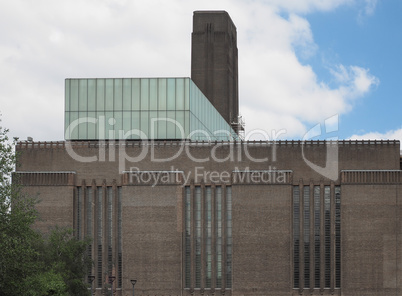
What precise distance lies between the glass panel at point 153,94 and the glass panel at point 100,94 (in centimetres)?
428

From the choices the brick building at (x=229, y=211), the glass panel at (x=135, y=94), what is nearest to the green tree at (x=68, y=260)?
the brick building at (x=229, y=211)

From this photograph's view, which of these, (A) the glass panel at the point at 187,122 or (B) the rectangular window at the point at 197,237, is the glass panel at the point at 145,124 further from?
(B) the rectangular window at the point at 197,237

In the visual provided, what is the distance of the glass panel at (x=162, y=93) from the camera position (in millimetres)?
70438

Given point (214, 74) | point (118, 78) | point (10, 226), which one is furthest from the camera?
point (214, 74)

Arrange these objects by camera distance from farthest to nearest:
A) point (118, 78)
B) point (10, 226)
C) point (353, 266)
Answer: point (118, 78) < point (353, 266) < point (10, 226)

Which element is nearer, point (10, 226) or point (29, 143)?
point (10, 226)

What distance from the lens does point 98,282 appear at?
222 ft

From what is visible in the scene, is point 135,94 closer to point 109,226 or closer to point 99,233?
point 109,226

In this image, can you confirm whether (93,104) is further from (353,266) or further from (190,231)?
(353,266)

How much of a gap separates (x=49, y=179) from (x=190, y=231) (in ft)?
42.6

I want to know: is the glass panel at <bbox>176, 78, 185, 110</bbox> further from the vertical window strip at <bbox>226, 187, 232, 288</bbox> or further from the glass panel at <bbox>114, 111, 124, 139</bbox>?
the vertical window strip at <bbox>226, 187, 232, 288</bbox>

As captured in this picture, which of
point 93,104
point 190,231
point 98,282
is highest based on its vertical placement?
point 93,104

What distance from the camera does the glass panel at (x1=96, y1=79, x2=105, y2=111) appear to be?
232 feet

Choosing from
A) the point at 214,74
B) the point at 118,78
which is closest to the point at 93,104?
the point at 118,78
